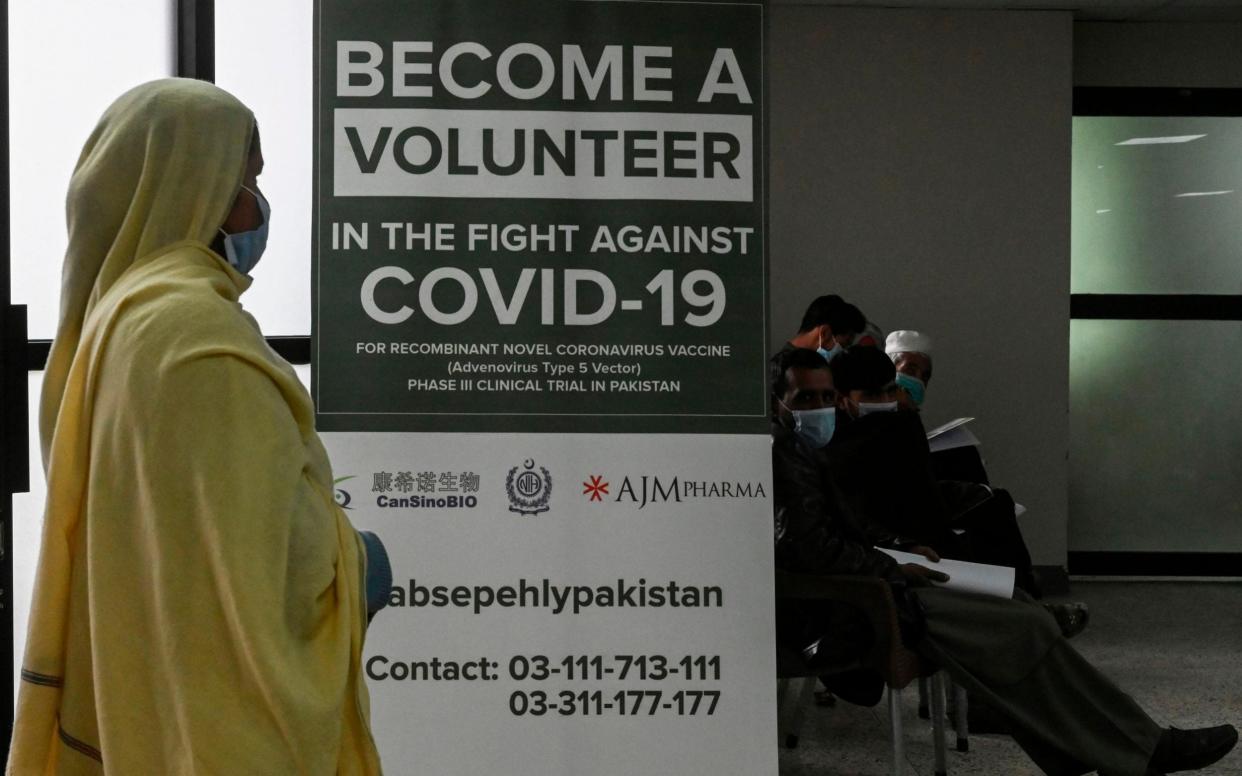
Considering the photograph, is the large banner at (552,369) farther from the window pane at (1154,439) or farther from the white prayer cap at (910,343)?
the window pane at (1154,439)

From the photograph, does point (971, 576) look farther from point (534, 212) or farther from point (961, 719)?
point (534, 212)

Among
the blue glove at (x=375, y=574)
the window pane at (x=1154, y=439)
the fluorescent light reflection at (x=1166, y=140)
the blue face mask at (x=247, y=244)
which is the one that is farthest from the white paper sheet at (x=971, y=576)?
the fluorescent light reflection at (x=1166, y=140)

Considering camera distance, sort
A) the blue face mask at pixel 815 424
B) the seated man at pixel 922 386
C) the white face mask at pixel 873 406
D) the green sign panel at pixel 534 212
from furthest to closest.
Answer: the seated man at pixel 922 386, the white face mask at pixel 873 406, the blue face mask at pixel 815 424, the green sign panel at pixel 534 212

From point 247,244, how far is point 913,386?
399 cm

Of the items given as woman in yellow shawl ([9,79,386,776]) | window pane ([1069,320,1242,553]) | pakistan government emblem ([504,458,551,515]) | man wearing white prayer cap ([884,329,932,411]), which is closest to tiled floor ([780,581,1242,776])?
window pane ([1069,320,1242,553])

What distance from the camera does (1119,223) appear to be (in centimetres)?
729

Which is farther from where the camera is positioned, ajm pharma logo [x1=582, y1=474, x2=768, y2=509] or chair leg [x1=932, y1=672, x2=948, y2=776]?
chair leg [x1=932, y1=672, x2=948, y2=776]

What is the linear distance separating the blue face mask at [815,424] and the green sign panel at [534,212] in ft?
2.64

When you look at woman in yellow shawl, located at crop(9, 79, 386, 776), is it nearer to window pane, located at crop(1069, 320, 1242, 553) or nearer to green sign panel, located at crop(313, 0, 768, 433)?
green sign panel, located at crop(313, 0, 768, 433)

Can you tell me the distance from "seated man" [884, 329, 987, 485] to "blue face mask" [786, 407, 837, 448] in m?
1.21

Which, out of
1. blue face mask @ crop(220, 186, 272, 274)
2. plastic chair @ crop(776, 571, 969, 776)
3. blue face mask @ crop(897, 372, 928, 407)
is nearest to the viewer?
blue face mask @ crop(220, 186, 272, 274)

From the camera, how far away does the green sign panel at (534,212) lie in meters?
2.88

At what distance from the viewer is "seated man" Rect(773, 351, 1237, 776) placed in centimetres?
336

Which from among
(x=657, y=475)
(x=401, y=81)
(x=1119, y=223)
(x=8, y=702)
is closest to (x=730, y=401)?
(x=657, y=475)
